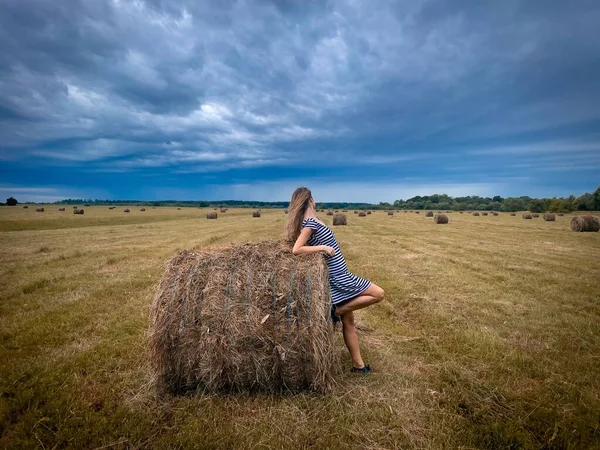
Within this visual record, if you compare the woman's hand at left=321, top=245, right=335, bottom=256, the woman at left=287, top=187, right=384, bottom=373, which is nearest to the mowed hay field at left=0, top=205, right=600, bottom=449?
the woman at left=287, top=187, right=384, bottom=373

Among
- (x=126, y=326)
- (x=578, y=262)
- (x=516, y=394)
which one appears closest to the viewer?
(x=516, y=394)

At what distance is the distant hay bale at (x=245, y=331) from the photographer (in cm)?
488

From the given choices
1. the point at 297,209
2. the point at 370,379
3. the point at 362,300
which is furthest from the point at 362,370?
the point at 297,209

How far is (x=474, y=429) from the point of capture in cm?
428

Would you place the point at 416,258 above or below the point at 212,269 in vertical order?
below

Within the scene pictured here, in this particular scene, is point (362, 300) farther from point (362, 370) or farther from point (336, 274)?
point (362, 370)

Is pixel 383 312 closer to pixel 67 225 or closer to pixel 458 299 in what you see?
pixel 458 299

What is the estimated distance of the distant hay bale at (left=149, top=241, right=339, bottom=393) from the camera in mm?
4883

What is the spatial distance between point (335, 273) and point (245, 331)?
5.31 ft

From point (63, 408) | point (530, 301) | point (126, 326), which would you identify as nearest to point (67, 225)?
point (126, 326)

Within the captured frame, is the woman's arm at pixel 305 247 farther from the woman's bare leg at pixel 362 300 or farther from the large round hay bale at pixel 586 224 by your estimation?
the large round hay bale at pixel 586 224

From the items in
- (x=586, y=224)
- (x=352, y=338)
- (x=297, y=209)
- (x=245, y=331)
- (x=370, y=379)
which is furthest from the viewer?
(x=586, y=224)

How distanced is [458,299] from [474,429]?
5550 millimetres

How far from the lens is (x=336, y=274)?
5.48 meters
